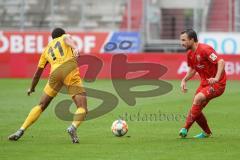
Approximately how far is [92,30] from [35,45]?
3339mm

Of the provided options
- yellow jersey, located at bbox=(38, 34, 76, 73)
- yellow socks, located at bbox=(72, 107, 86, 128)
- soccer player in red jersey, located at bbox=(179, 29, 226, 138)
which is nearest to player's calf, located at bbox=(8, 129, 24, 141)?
yellow socks, located at bbox=(72, 107, 86, 128)

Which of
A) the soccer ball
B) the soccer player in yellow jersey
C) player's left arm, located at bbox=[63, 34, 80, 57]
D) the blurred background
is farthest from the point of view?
the blurred background

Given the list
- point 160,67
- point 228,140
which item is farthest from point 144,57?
point 228,140

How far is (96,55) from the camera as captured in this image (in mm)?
30109

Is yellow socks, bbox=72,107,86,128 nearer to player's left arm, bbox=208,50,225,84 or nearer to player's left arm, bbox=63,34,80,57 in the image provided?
player's left arm, bbox=63,34,80,57

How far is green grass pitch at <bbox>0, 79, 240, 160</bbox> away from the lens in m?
10.9

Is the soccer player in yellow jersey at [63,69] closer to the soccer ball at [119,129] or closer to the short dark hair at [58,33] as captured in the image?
the short dark hair at [58,33]

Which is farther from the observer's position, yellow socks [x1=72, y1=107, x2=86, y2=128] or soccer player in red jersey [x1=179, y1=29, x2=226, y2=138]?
soccer player in red jersey [x1=179, y1=29, x2=226, y2=138]

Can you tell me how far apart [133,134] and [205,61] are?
7.23ft

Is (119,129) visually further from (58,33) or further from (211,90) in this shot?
(58,33)

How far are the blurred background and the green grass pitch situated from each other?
11.0 metres

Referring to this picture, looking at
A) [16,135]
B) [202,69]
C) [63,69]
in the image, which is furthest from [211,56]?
[16,135]

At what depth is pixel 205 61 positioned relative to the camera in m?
12.7

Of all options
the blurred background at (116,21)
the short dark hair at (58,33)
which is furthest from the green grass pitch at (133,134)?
the blurred background at (116,21)
